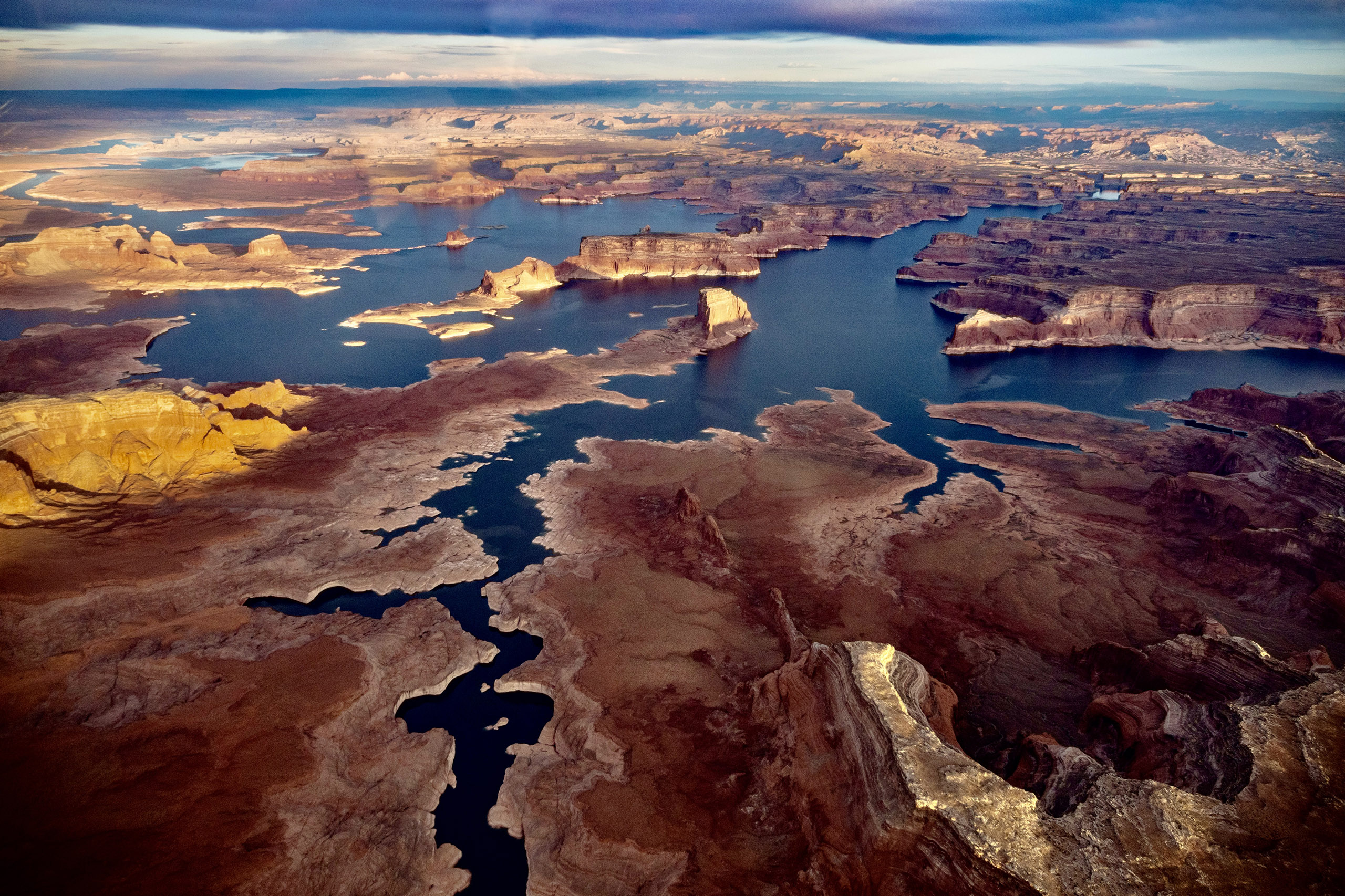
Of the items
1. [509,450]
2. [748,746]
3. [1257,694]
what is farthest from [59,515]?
[1257,694]

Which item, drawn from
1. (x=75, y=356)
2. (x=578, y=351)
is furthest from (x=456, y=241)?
(x=75, y=356)

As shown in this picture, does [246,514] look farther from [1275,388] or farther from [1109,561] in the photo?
[1275,388]

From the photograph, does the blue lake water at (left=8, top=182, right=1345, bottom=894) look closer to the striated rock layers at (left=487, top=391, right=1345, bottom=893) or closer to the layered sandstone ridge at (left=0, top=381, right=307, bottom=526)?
the striated rock layers at (left=487, top=391, right=1345, bottom=893)

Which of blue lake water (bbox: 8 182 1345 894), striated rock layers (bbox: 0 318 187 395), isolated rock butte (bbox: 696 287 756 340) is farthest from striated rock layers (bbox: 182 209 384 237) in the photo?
isolated rock butte (bbox: 696 287 756 340)

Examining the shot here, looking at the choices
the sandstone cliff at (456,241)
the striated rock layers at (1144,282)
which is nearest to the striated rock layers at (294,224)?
the sandstone cliff at (456,241)

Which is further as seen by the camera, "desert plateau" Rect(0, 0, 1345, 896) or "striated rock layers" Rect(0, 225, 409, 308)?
"striated rock layers" Rect(0, 225, 409, 308)

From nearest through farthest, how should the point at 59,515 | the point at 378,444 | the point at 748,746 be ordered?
1. the point at 748,746
2. the point at 59,515
3. the point at 378,444

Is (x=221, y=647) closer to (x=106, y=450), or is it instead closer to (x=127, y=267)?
(x=106, y=450)
